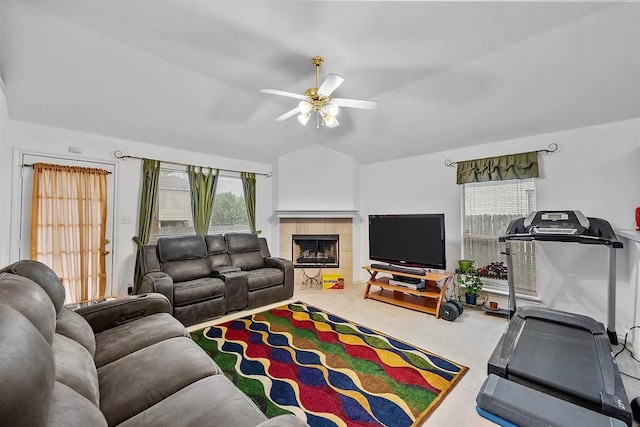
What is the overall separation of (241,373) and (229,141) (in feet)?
11.2

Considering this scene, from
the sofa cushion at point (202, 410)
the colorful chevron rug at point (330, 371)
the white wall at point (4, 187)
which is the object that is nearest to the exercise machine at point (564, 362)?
the colorful chevron rug at point (330, 371)

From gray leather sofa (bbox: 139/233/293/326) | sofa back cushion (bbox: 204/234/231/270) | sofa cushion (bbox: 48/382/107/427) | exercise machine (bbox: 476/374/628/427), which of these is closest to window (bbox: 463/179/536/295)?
exercise machine (bbox: 476/374/628/427)

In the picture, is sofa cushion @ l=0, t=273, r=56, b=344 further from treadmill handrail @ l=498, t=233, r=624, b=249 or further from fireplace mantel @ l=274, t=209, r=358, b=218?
fireplace mantel @ l=274, t=209, r=358, b=218

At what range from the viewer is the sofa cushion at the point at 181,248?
3738mm

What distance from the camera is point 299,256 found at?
17.7 ft

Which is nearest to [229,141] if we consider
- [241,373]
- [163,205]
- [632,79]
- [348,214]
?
[163,205]

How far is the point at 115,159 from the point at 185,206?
1.14 meters

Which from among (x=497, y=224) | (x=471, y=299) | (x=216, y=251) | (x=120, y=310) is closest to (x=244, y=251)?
(x=216, y=251)

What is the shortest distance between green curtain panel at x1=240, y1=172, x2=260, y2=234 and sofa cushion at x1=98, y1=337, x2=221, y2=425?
347 centimetres

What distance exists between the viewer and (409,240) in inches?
161

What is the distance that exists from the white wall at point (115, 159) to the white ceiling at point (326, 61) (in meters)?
0.15

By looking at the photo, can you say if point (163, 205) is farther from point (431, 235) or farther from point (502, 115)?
point (502, 115)

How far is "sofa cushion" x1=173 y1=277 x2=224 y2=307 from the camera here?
319 centimetres

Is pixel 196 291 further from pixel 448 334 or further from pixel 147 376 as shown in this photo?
pixel 448 334
